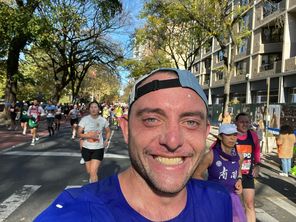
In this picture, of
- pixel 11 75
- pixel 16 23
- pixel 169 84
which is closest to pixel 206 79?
pixel 11 75

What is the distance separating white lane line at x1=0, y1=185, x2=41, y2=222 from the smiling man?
4477 mm

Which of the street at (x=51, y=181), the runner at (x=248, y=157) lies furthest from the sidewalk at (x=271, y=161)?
the runner at (x=248, y=157)

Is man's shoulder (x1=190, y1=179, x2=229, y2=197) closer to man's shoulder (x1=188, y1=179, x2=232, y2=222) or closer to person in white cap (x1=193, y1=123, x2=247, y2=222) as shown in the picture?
man's shoulder (x1=188, y1=179, x2=232, y2=222)

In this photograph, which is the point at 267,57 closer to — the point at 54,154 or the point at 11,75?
the point at 11,75

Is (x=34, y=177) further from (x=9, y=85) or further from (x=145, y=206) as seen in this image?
(x=9, y=85)

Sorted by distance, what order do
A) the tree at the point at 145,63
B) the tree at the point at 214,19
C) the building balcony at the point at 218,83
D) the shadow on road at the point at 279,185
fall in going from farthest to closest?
the building balcony at the point at 218,83, the tree at the point at 145,63, the tree at the point at 214,19, the shadow on road at the point at 279,185

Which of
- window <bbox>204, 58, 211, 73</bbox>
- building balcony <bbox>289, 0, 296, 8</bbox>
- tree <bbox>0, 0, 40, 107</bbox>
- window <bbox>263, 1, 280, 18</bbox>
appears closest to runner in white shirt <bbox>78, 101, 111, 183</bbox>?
window <bbox>263, 1, 280, 18</bbox>

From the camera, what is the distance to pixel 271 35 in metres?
35.2

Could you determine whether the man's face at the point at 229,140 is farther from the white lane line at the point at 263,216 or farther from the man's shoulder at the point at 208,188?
the man's shoulder at the point at 208,188

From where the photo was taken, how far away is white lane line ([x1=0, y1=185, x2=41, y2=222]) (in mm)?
5758

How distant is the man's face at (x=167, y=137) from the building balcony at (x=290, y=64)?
2941 cm

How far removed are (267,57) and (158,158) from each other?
3630 centimetres

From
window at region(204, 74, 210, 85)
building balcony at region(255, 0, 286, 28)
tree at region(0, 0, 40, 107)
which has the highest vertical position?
building balcony at region(255, 0, 286, 28)

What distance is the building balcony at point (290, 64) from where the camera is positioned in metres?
28.8
